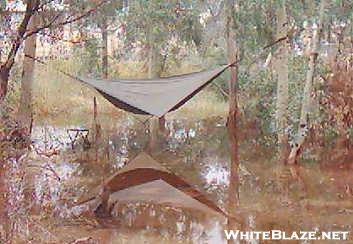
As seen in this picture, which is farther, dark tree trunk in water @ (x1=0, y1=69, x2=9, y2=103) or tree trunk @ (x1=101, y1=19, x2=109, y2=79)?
tree trunk @ (x1=101, y1=19, x2=109, y2=79)

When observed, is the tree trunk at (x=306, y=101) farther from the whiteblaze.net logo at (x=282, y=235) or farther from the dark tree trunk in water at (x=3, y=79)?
the dark tree trunk in water at (x=3, y=79)

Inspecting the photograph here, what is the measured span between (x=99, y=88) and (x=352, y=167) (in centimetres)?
319

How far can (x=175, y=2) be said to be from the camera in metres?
8.66

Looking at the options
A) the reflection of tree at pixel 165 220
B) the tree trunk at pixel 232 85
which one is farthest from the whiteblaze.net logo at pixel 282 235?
the tree trunk at pixel 232 85

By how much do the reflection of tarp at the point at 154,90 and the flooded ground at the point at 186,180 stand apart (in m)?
0.84

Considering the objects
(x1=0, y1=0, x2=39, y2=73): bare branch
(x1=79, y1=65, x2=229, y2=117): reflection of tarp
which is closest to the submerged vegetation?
(x1=0, y1=0, x2=39, y2=73): bare branch

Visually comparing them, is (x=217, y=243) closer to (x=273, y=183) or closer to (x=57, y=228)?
(x=57, y=228)

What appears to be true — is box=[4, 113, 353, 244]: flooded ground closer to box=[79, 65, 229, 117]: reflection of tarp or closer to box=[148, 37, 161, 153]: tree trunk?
box=[148, 37, 161, 153]: tree trunk

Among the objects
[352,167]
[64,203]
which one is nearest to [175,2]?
[352,167]

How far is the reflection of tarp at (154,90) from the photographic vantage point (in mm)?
6129

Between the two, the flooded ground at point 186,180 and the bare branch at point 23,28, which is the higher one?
the bare branch at point 23,28

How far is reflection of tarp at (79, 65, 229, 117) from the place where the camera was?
20.1ft

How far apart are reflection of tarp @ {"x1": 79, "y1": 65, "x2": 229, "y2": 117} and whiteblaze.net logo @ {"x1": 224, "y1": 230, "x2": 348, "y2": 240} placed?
177 centimetres

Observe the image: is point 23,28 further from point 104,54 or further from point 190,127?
point 190,127
